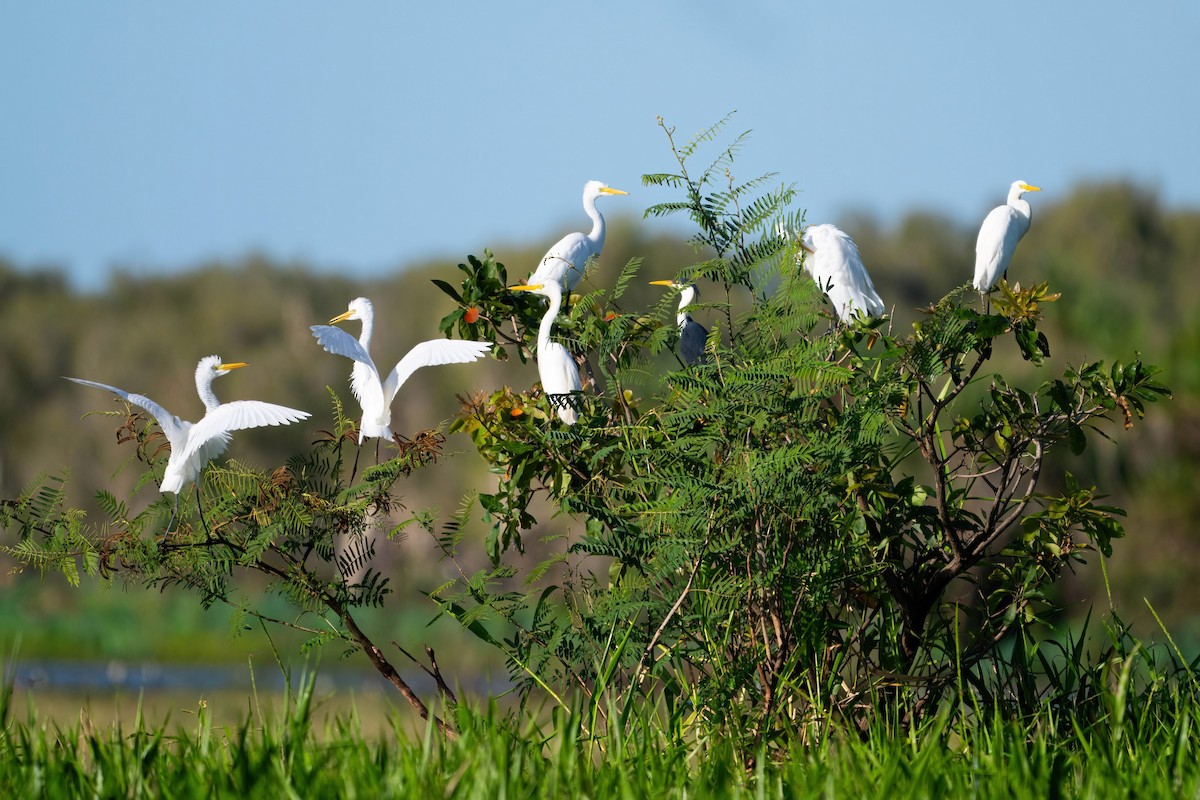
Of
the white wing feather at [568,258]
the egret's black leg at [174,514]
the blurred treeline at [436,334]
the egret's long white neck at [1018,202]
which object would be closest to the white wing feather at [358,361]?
the egret's black leg at [174,514]

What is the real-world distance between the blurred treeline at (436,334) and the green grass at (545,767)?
9902 mm

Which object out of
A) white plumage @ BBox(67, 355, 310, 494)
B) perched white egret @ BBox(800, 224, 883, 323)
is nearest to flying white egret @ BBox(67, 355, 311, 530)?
white plumage @ BBox(67, 355, 310, 494)

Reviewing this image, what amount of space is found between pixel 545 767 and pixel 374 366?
127cm

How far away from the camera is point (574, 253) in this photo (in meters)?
4.93

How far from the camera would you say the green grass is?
2250mm

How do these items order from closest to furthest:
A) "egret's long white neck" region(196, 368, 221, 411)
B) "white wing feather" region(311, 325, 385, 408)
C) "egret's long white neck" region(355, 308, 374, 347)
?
"white wing feather" region(311, 325, 385, 408) < "egret's long white neck" region(196, 368, 221, 411) < "egret's long white neck" region(355, 308, 374, 347)

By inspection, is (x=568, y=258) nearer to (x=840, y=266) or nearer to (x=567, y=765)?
(x=840, y=266)

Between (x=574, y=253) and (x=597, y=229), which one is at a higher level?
(x=597, y=229)

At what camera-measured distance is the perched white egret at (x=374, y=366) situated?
126 inches

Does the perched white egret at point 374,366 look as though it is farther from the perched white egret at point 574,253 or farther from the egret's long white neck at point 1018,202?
the egret's long white neck at point 1018,202

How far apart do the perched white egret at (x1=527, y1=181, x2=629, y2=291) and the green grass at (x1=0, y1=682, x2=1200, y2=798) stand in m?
1.03

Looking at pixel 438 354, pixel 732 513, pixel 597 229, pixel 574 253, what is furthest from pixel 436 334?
pixel 732 513

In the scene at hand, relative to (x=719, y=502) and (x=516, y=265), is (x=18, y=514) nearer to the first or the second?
(x=719, y=502)

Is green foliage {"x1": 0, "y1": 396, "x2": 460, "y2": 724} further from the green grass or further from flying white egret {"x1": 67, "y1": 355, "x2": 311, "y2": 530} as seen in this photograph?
the green grass
